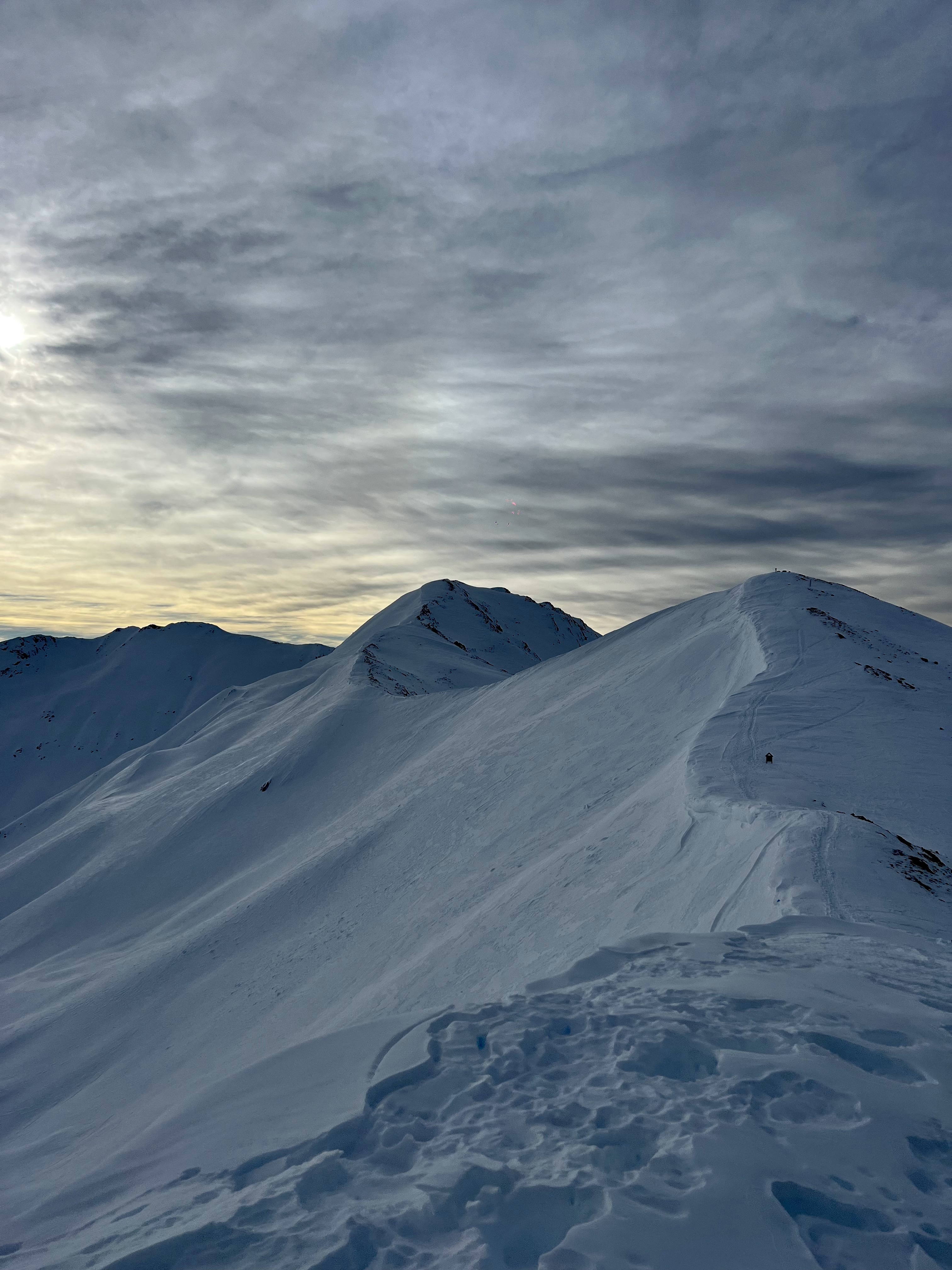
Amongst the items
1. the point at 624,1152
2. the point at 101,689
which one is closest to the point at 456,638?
the point at 624,1152

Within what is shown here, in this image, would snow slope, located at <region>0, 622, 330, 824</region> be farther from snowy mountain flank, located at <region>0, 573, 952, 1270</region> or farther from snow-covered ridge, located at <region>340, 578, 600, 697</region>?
snowy mountain flank, located at <region>0, 573, 952, 1270</region>

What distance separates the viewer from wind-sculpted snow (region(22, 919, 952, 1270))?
369cm

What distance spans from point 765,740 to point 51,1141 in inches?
713

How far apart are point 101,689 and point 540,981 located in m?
177

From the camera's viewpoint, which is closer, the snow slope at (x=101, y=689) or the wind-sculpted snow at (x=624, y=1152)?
the wind-sculpted snow at (x=624, y=1152)

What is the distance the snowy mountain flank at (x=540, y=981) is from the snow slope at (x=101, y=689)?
112m

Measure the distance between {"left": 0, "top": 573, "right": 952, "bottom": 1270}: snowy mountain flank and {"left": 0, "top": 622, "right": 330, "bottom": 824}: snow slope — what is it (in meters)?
112

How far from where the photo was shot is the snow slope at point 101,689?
139 meters

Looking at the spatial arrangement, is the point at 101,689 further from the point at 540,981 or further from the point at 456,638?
the point at 540,981

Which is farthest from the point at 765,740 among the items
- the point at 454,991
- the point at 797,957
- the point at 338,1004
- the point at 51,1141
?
the point at 51,1141

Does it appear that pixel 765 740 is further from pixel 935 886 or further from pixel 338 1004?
pixel 338 1004

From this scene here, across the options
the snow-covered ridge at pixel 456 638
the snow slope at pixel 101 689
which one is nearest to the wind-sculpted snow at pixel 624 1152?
the snow-covered ridge at pixel 456 638

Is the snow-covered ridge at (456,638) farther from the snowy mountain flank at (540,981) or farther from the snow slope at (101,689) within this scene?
the snow slope at (101,689)

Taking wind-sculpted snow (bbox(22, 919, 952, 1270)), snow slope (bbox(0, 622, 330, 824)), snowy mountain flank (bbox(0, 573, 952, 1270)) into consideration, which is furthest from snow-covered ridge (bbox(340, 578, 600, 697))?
snow slope (bbox(0, 622, 330, 824))
